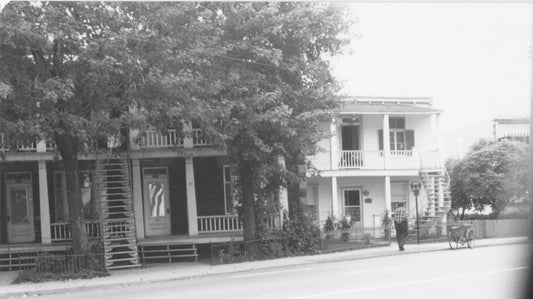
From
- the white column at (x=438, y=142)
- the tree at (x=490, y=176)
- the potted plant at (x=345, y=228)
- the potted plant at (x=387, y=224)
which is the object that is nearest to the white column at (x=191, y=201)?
the potted plant at (x=345, y=228)

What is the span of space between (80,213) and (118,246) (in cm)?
217

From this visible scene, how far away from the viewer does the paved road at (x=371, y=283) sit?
10.5 metres

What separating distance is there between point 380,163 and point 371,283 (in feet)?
51.6

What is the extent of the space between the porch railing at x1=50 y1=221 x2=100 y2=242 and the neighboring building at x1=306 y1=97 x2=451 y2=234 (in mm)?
9546

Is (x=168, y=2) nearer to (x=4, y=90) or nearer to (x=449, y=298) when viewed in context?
(x=4, y=90)

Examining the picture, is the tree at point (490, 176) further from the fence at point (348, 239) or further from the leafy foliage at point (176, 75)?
the leafy foliage at point (176, 75)

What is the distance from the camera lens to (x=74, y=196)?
672 inches

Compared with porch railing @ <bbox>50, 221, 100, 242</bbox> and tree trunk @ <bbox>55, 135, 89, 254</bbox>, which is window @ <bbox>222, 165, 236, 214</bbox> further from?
tree trunk @ <bbox>55, 135, 89, 254</bbox>

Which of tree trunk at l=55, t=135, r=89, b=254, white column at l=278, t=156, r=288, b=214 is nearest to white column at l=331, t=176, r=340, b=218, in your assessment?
white column at l=278, t=156, r=288, b=214

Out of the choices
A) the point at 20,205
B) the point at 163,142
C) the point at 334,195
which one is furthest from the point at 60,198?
the point at 334,195

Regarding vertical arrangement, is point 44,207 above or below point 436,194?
above

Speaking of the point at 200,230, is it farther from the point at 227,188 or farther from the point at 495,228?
the point at 495,228

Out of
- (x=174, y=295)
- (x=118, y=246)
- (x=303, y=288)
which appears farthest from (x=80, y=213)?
(x=303, y=288)

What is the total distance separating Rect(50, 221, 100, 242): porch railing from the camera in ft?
69.7
